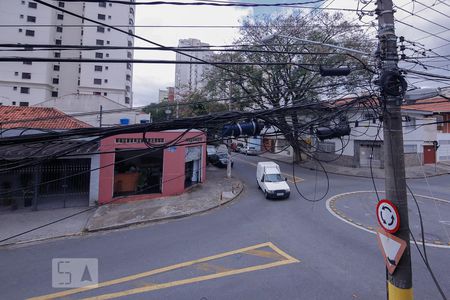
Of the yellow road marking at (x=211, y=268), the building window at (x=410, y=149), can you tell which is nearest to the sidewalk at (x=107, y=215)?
the yellow road marking at (x=211, y=268)

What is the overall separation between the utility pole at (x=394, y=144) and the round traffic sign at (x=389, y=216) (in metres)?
0.13

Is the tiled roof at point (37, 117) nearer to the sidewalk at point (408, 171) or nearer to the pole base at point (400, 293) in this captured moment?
the pole base at point (400, 293)

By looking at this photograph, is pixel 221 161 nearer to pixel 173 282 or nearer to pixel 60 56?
pixel 173 282

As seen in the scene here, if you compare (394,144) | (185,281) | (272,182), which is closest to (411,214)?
(272,182)

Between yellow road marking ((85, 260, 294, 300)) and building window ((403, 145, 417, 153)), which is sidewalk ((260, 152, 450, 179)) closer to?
building window ((403, 145, 417, 153))

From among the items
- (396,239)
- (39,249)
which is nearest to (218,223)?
(39,249)

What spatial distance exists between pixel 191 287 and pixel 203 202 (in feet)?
24.7

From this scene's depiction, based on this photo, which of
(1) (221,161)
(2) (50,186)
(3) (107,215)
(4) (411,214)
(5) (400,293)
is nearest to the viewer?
(5) (400,293)

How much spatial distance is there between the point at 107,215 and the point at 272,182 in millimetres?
8762

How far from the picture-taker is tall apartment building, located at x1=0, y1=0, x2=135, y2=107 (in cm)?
3459

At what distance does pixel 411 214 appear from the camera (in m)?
10.9

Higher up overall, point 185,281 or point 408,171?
point 408,171

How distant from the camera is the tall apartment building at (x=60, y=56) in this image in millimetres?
34594

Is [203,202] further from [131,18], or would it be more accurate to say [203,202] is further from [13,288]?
[131,18]
